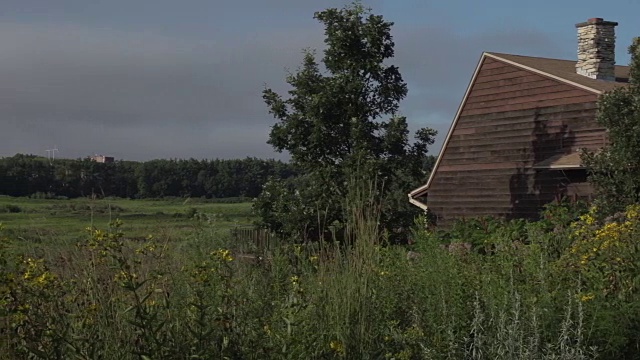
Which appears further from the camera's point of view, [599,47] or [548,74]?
[599,47]

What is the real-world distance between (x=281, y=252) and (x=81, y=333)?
2570 millimetres

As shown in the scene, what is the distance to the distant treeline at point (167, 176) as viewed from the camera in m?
28.8

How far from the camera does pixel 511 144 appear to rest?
23891 millimetres

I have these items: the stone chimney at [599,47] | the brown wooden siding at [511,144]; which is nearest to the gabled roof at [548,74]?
the brown wooden siding at [511,144]

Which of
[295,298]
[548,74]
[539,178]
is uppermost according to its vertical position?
[548,74]

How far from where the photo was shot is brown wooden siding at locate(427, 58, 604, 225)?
22.0 meters

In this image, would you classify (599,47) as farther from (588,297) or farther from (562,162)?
(588,297)

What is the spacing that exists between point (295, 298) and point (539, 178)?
1904cm

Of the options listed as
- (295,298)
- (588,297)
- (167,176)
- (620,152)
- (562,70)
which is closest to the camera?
(295,298)

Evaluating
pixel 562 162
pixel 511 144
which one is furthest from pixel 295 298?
pixel 511 144

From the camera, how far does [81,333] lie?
4355 millimetres

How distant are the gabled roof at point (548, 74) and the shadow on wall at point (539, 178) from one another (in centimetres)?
121

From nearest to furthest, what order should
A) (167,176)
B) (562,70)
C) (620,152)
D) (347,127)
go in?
(620,152) → (347,127) → (562,70) → (167,176)

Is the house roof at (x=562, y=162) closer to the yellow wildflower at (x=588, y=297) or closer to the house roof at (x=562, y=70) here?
the house roof at (x=562, y=70)
